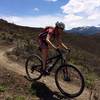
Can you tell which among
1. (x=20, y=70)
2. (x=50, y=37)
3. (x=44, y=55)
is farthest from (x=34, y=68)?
(x=50, y=37)

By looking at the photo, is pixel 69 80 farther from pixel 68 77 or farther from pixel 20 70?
pixel 20 70

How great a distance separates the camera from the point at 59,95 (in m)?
11.6

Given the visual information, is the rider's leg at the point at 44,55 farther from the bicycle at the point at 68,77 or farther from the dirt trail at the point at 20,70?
the dirt trail at the point at 20,70

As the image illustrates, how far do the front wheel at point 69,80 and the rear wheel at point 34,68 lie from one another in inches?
48.7

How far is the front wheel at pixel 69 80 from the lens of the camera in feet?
36.3

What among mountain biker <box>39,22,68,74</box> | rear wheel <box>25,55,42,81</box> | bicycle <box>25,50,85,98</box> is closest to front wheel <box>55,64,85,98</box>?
bicycle <box>25,50,85,98</box>

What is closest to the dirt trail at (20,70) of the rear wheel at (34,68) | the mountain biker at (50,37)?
the rear wheel at (34,68)

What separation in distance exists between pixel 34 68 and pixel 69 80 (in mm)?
1704

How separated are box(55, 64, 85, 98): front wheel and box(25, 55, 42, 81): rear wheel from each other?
1.24 metres

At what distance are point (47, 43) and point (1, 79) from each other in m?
2.18

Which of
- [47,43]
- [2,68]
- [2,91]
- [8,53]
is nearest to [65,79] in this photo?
[47,43]

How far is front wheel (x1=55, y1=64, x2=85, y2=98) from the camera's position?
11.1 meters

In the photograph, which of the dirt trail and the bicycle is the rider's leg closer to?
the bicycle

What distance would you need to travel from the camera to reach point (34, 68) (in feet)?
43.1
